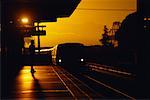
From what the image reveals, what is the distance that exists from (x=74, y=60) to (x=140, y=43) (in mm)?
22893

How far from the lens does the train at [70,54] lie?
43.5 meters

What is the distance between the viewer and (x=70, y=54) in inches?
1746

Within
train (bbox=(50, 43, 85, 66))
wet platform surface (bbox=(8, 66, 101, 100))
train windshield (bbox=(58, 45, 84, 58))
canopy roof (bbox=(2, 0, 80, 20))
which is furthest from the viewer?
train windshield (bbox=(58, 45, 84, 58))

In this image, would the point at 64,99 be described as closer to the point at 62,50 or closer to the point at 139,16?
the point at 139,16

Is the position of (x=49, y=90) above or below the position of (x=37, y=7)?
below

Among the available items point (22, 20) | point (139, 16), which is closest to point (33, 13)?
point (22, 20)

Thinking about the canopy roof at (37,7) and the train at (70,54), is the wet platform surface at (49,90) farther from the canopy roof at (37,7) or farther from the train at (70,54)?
the train at (70,54)

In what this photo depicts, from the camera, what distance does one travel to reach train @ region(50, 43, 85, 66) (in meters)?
43.5

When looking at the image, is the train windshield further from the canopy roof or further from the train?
the canopy roof

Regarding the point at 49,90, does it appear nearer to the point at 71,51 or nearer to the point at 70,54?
the point at 71,51

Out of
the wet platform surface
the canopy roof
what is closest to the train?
the canopy roof

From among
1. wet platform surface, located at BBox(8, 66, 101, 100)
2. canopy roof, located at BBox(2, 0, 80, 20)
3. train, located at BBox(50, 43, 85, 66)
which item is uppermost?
canopy roof, located at BBox(2, 0, 80, 20)

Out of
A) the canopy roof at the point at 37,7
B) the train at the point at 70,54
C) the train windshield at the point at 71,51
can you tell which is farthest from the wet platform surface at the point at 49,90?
the train windshield at the point at 71,51

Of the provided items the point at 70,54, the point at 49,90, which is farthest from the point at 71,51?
the point at 49,90
